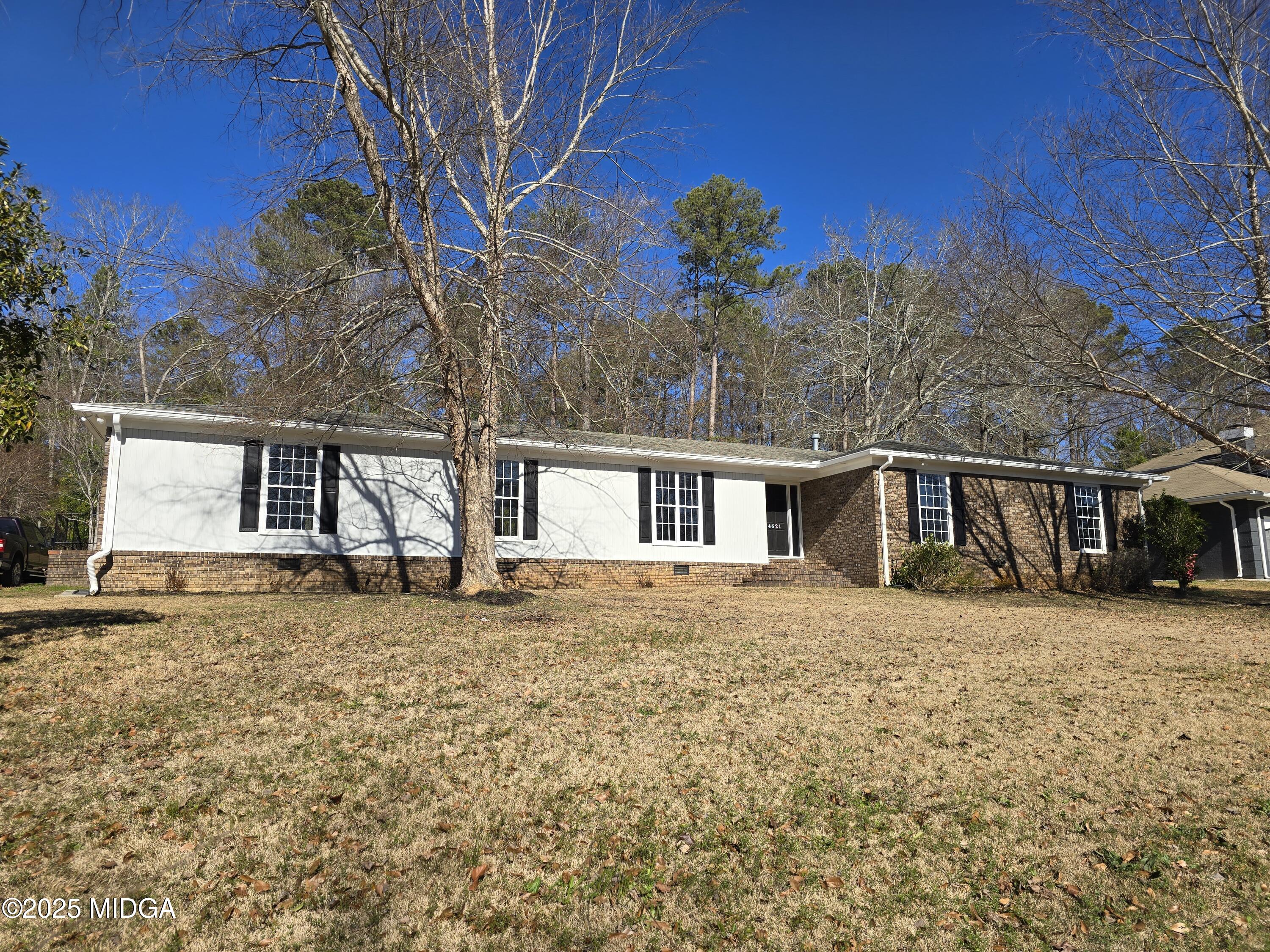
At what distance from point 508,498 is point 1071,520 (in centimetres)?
1352

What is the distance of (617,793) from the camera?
15.0ft

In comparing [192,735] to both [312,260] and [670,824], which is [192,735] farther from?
[312,260]

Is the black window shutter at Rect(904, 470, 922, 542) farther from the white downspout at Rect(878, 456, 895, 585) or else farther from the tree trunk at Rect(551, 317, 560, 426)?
the tree trunk at Rect(551, 317, 560, 426)

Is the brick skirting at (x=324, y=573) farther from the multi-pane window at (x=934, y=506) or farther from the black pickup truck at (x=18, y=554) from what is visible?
the multi-pane window at (x=934, y=506)

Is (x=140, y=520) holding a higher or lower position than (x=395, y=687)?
higher

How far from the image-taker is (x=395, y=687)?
629 cm

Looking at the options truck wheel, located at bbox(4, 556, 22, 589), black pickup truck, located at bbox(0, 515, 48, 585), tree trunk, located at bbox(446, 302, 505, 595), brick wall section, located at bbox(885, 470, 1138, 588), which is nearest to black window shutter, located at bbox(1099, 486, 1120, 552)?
brick wall section, located at bbox(885, 470, 1138, 588)

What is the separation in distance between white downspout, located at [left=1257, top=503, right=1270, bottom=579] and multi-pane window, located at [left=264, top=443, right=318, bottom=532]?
25109 mm

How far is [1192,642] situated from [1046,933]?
786 cm

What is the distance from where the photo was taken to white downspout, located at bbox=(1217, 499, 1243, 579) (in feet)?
73.0

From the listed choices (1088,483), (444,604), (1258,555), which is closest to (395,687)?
(444,604)

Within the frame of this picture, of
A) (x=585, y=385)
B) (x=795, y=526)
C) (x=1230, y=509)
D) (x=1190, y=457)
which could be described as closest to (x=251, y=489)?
(x=585, y=385)

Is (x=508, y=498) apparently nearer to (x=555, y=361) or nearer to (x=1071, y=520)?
(x=555, y=361)

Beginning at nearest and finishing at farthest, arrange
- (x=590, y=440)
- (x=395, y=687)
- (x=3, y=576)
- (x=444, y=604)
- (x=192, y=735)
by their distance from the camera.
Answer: (x=192, y=735), (x=395, y=687), (x=444, y=604), (x=3, y=576), (x=590, y=440)
